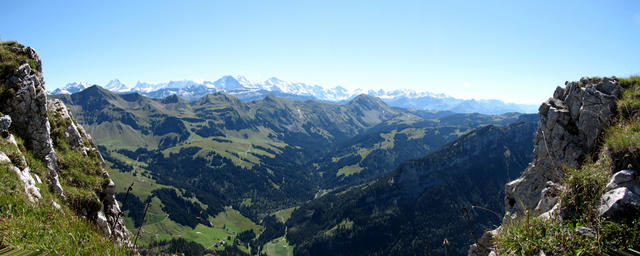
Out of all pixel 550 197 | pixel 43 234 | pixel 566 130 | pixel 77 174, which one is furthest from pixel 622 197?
pixel 77 174

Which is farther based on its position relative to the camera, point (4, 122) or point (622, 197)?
point (4, 122)

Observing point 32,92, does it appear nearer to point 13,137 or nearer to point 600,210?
point 13,137

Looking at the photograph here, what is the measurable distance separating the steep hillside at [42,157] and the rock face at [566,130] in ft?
64.9

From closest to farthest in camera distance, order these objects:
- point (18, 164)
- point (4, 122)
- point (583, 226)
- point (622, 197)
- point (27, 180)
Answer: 1. point (583, 226)
2. point (622, 197)
3. point (27, 180)
4. point (18, 164)
5. point (4, 122)

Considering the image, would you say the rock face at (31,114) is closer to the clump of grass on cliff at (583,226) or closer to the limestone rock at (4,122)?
the limestone rock at (4,122)

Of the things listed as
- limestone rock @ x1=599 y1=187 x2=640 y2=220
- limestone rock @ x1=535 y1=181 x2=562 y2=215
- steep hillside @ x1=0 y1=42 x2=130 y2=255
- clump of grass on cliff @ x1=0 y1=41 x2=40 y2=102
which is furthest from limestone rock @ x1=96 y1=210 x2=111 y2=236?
limestone rock @ x1=599 y1=187 x2=640 y2=220

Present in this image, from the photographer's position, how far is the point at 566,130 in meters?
19.4

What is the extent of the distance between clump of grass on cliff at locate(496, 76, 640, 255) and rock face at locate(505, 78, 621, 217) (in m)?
3.35

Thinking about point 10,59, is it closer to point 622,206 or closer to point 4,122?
point 4,122

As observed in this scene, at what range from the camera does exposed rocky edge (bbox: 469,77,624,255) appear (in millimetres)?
14836

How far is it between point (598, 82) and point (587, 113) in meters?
2.57

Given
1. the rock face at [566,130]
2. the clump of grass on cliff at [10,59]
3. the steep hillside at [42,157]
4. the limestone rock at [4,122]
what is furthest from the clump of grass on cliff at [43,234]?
the rock face at [566,130]

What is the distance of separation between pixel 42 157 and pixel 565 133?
102 feet

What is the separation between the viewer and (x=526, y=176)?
22375 mm
